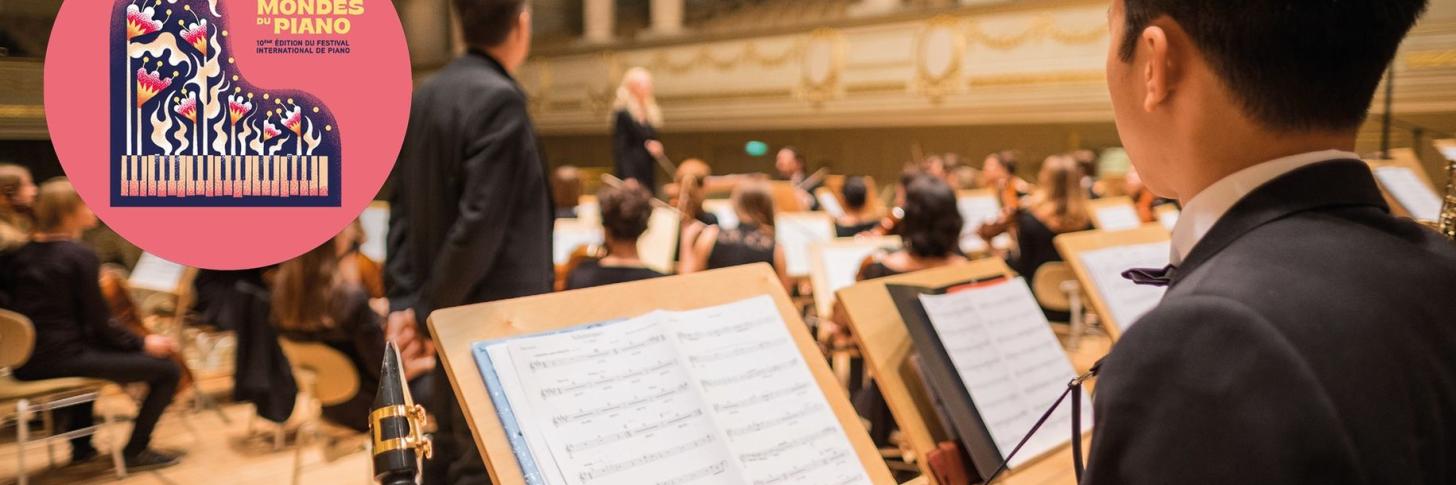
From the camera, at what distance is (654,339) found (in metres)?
1.44

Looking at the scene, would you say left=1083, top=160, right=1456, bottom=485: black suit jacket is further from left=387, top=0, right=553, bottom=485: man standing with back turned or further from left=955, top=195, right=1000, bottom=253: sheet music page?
left=955, top=195, right=1000, bottom=253: sheet music page

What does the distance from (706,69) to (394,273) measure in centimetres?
1046

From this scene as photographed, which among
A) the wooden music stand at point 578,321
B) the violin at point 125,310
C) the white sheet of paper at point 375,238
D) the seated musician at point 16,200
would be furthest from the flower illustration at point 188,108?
the white sheet of paper at point 375,238

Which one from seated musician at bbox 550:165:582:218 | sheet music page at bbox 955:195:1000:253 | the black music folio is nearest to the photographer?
the black music folio

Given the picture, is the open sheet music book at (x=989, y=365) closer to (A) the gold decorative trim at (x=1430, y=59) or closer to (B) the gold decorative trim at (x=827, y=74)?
(A) the gold decorative trim at (x=1430, y=59)

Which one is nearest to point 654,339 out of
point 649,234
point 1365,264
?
point 1365,264

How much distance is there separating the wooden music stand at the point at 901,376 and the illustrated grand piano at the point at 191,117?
1031 mm

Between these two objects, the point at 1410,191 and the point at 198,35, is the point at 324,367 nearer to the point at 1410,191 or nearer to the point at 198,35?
the point at 198,35

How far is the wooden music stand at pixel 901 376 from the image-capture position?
71.5 inches

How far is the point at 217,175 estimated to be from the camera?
127 centimetres

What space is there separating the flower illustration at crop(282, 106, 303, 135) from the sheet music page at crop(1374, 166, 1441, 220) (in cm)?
422

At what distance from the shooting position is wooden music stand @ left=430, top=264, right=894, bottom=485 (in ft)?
4.07

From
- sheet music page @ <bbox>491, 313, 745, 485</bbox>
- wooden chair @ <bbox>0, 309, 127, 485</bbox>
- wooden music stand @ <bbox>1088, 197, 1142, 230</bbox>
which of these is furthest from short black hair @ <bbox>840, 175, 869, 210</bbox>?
sheet music page @ <bbox>491, 313, 745, 485</bbox>

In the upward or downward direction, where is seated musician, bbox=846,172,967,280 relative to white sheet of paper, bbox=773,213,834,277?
upward
